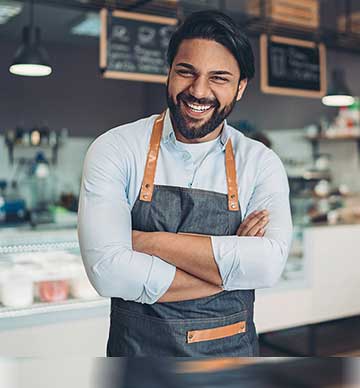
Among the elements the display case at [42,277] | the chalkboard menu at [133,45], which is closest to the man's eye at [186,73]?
the display case at [42,277]

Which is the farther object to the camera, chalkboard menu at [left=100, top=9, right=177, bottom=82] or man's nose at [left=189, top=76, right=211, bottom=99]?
chalkboard menu at [left=100, top=9, right=177, bottom=82]

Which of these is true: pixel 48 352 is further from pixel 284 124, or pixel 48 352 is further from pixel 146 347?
pixel 284 124

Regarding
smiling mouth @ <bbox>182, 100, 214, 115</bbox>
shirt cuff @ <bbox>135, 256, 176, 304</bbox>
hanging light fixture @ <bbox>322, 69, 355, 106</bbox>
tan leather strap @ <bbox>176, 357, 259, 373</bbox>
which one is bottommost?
tan leather strap @ <bbox>176, 357, 259, 373</bbox>

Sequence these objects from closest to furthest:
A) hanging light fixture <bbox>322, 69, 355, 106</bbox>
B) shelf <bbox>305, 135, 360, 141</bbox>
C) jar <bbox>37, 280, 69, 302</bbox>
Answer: jar <bbox>37, 280, 69, 302</bbox>, hanging light fixture <bbox>322, 69, 355, 106</bbox>, shelf <bbox>305, 135, 360, 141</bbox>

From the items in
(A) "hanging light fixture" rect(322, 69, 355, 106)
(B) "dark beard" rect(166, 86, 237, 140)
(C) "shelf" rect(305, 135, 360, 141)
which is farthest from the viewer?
(C) "shelf" rect(305, 135, 360, 141)

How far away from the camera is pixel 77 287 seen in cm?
332

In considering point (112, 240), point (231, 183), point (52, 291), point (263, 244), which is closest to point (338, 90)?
point (52, 291)

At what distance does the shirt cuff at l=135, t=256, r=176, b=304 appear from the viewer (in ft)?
5.14

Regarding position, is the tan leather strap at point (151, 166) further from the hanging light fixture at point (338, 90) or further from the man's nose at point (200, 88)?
the hanging light fixture at point (338, 90)

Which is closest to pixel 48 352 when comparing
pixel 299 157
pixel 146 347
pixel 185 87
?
pixel 146 347

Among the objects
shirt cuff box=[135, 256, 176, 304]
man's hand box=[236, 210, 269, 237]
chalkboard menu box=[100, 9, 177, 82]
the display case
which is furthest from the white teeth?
chalkboard menu box=[100, 9, 177, 82]

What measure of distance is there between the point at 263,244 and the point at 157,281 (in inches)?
13.8

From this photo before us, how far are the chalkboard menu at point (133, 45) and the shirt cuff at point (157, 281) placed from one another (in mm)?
2733

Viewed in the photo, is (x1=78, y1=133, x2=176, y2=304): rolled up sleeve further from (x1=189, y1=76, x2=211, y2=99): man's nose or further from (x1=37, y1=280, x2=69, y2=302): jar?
(x1=37, y1=280, x2=69, y2=302): jar
